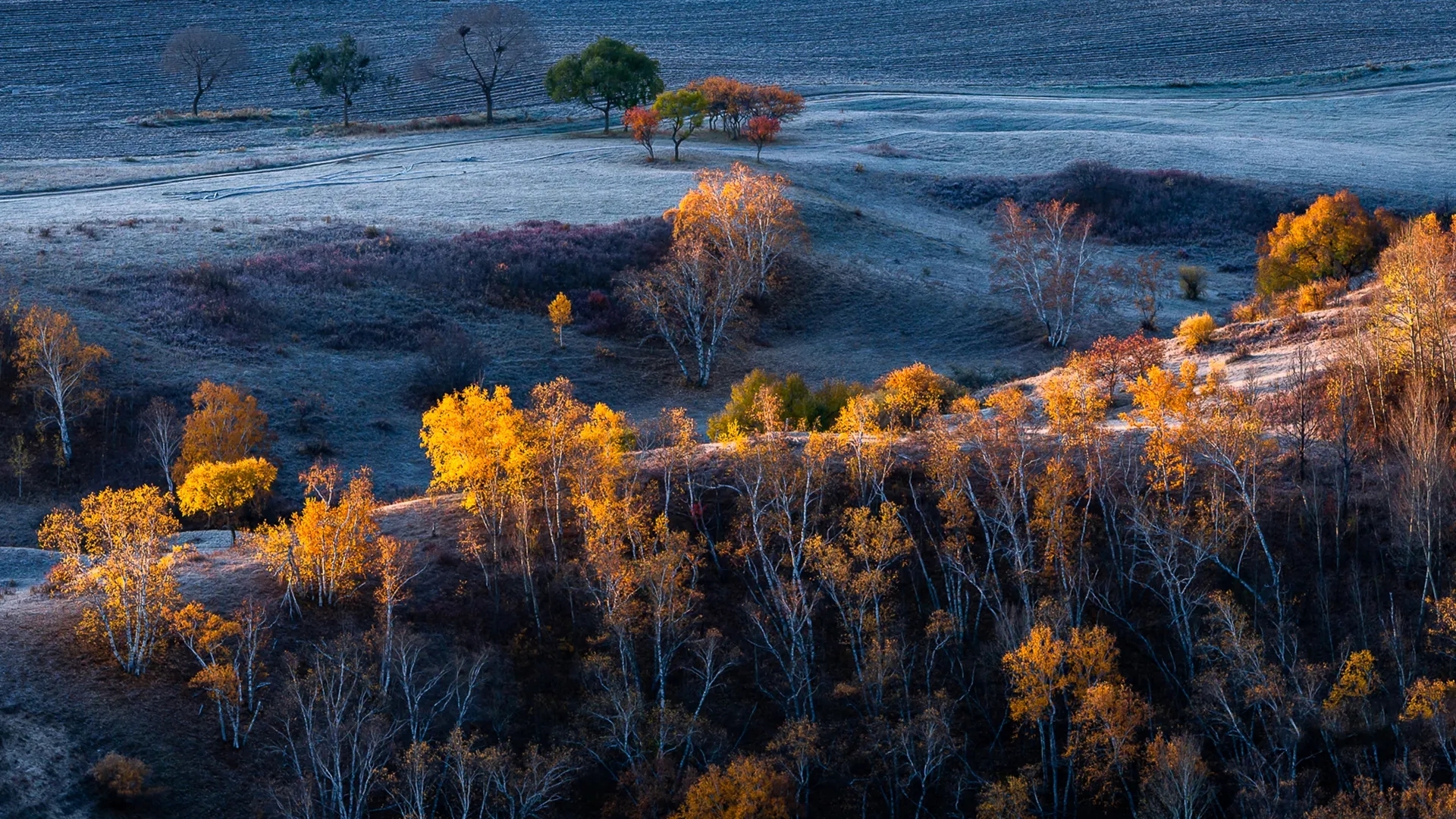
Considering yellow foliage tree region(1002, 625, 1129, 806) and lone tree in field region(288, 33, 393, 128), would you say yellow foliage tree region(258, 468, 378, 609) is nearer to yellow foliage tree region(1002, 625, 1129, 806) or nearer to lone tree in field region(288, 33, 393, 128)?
yellow foliage tree region(1002, 625, 1129, 806)

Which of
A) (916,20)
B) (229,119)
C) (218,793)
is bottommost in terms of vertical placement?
(218,793)

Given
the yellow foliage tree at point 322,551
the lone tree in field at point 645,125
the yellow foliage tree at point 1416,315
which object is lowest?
the yellow foliage tree at point 322,551

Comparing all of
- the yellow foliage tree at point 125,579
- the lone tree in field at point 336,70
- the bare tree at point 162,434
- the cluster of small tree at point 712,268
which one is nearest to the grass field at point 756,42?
the lone tree in field at point 336,70

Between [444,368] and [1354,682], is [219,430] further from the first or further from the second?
[1354,682]

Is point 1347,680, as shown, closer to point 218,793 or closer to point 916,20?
point 218,793

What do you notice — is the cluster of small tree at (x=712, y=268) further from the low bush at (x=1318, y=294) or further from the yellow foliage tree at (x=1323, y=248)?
the low bush at (x=1318, y=294)

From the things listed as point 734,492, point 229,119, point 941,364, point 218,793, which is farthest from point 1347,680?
point 229,119

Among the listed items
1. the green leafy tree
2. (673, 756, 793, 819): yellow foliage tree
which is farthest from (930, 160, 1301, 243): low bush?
(673, 756, 793, 819): yellow foliage tree
